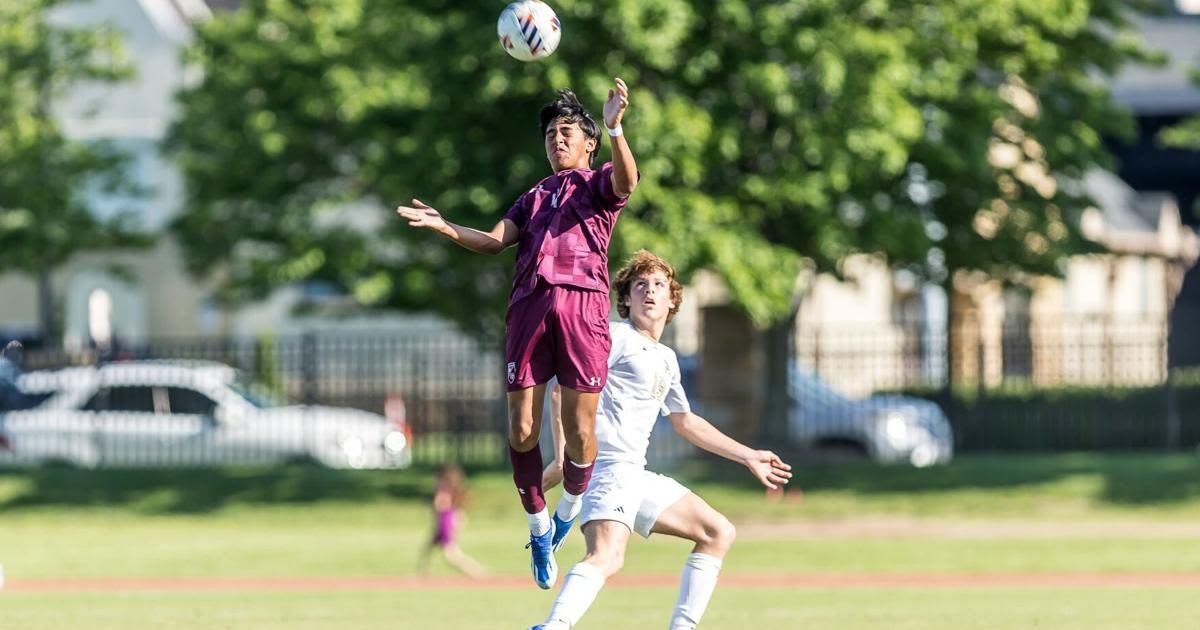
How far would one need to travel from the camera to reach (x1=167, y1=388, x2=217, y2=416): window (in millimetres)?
31109

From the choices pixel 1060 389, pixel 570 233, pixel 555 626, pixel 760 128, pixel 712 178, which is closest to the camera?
pixel 555 626

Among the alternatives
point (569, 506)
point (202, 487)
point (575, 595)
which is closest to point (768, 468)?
point (569, 506)

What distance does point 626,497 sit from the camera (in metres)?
8.96

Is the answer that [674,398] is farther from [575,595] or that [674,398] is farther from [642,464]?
[575,595]

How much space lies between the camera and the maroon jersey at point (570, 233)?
891 centimetres

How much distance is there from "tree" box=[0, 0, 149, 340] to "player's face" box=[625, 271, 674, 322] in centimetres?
3046

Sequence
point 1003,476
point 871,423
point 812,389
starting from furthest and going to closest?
point 812,389, point 871,423, point 1003,476

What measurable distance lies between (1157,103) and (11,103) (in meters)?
32.0

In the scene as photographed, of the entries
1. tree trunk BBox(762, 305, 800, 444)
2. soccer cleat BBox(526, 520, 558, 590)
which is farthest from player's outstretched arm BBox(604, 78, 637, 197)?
tree trunk BBox(762, 305, 800, 444)

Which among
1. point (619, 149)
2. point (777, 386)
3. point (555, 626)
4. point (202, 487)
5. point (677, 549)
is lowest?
point (677, 549)

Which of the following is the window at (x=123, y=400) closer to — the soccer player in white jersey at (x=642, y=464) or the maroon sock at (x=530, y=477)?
the maroon sock at (x=530, y=477)

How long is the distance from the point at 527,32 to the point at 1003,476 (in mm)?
20479

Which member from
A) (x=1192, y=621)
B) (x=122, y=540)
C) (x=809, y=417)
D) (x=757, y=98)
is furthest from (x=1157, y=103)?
(x=1192, y=621)

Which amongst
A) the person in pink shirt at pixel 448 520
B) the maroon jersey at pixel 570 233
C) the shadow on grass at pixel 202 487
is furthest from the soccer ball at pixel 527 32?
the shadow on grass at pixel 202 487
